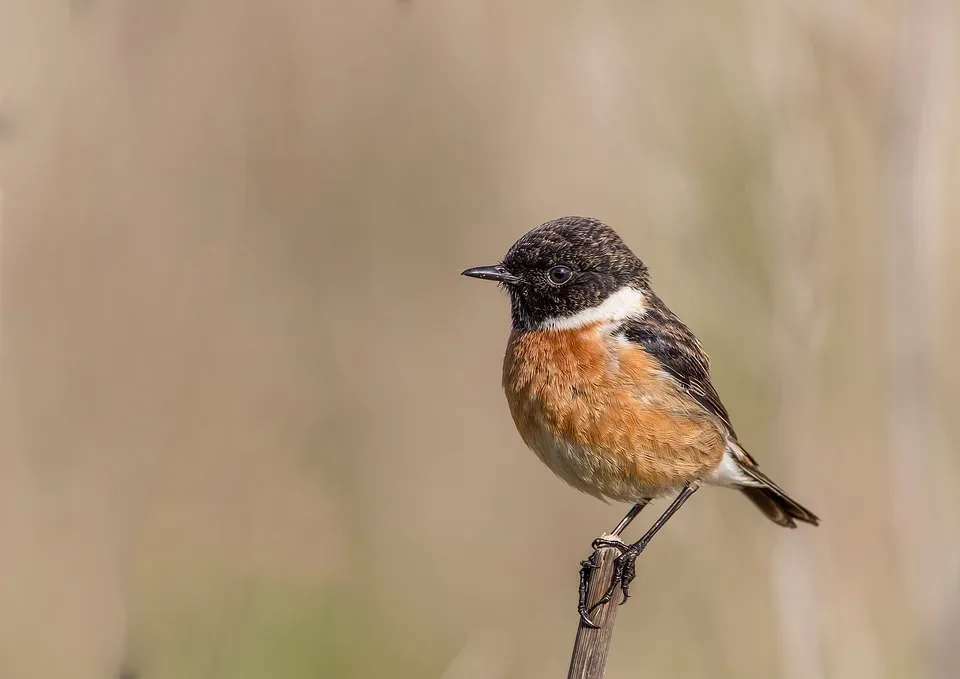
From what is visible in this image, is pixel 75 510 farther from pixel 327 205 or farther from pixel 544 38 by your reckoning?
pixel 544 38

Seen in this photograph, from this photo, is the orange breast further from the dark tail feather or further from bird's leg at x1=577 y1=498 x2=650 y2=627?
the dark tail feather

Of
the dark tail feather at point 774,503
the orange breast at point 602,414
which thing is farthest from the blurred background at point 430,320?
the orange breast at point 602,414

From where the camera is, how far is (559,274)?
420 cm

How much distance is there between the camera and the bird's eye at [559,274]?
4.18m

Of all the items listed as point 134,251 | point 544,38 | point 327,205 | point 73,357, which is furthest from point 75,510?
point 544,38

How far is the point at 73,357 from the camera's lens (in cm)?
458

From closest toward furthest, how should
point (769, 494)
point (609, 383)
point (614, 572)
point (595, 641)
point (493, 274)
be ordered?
point (595, 641) < point (614, 572) < point (609, 383) < point (493, 274) < point (769, 494)

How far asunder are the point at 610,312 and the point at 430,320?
45.3 inches

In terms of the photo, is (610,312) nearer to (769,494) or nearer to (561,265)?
(561,265)

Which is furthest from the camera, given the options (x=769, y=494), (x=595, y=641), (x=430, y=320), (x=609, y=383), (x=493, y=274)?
(x=430, y=320)

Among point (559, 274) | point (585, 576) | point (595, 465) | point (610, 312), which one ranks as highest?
point (559, 274)

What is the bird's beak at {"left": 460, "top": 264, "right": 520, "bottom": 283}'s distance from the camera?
411cm

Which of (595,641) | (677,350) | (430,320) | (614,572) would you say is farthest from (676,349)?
(595,641)

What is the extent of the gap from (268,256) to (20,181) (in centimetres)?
102
